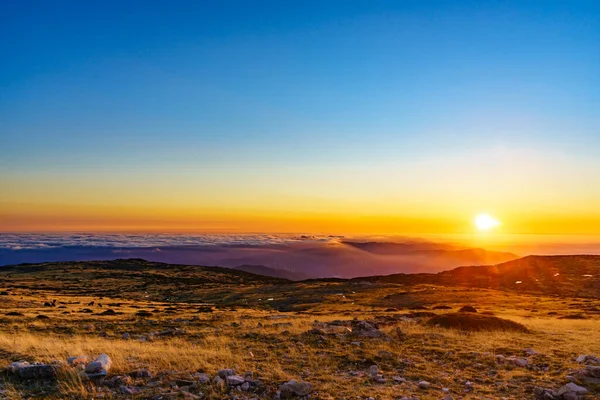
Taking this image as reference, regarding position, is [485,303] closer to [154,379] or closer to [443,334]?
[443,334]

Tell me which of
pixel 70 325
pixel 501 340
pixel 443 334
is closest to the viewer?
pixel 501 340

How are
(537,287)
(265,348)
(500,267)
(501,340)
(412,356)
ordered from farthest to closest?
(500,267), (537,287), (501,340), (265,348), (412,356)

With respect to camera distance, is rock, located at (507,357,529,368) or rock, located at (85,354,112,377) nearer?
rock, located at (85,354,112,377)

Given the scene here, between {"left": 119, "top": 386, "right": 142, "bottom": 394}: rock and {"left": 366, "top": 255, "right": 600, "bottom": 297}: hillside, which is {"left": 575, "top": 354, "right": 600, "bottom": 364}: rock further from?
{"left": 366, "top": 255, "right": 600, "bottom": 297}: hillside

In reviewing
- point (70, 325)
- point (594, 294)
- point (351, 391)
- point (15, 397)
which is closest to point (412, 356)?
point (351, 391)

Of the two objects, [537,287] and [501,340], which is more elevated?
[501,340]

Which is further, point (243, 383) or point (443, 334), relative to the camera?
point (443, 334)

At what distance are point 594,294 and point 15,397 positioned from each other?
98070 mm

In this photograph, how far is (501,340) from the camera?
19641mm

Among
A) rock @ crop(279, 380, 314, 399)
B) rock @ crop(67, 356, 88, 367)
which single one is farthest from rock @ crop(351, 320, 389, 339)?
rock @ crop(67, 356, 88, 367)

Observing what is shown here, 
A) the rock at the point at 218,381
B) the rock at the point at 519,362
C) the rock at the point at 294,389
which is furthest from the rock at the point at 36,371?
the rock at the point at 519,362

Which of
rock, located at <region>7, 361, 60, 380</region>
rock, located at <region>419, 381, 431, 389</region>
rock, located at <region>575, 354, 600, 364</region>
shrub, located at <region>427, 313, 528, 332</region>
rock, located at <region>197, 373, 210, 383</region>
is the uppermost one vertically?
rock, located at <region>575, 354, 600, 364</region>

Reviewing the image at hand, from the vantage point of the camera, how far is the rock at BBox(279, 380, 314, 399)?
36.0ft

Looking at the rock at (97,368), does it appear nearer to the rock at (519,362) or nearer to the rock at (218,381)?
the rock at (218,381)
